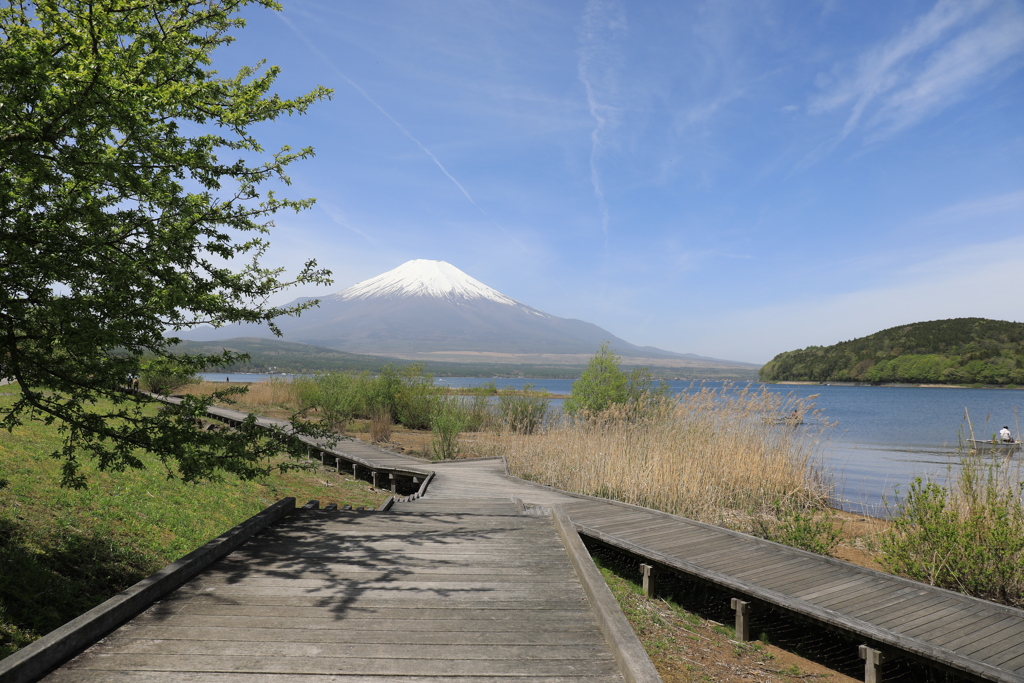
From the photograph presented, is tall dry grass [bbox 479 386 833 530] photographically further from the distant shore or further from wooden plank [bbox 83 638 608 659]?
the distant shore

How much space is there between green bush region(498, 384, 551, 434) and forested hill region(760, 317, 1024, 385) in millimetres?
77118

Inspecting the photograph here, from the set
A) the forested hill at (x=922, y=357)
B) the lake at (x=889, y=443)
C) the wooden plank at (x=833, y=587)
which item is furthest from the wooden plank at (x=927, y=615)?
the forested hill at (x=922, y=357)

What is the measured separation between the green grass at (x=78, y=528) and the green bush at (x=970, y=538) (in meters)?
7.60

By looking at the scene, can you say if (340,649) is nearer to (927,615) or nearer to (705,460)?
(927,615)

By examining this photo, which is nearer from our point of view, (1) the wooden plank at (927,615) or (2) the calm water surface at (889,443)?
(1) the wooden plank at (927,615)

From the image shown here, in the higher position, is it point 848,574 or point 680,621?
point 848,574

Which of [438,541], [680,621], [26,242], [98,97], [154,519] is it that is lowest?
[680,621]

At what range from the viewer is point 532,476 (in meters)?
11.6

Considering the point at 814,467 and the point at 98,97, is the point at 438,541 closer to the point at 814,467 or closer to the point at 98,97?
the point at 98,97

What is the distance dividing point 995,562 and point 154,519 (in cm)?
965

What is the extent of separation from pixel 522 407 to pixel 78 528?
45.0ft

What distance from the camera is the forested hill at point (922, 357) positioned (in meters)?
72.1

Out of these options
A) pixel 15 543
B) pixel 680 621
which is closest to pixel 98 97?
pixel 15 543

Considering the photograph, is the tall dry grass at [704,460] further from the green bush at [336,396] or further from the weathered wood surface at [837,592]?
the green bush at [336,396]
